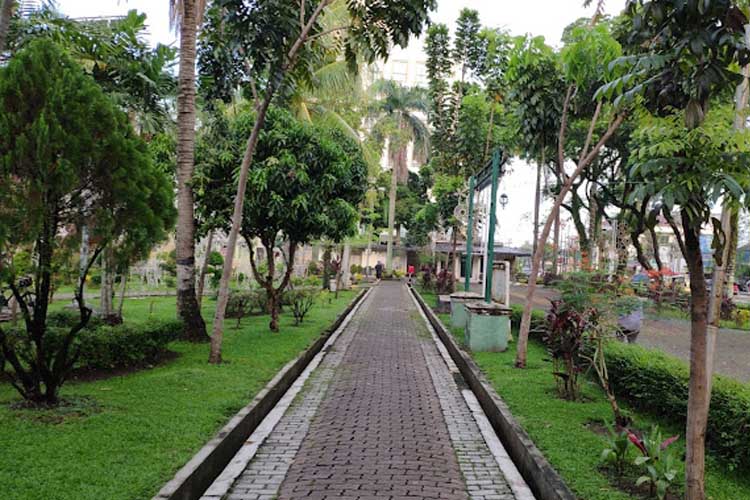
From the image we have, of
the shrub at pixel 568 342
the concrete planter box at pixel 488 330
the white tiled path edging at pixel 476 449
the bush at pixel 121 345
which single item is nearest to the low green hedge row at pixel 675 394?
the shrub at pixel 568 342

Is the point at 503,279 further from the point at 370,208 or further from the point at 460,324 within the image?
the point at 370,208

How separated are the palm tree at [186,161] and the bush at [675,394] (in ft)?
22.6

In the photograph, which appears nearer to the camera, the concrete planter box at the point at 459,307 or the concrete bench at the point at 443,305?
the concrete planter box at the point at 459,307

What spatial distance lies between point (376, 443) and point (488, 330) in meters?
5.85

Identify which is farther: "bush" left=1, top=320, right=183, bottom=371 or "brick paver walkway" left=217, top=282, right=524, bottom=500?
"bush" left=1, top=320, right=183, bottom=371

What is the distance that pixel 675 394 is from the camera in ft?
19.4

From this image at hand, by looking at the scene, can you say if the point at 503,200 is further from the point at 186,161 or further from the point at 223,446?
the point at 223,446

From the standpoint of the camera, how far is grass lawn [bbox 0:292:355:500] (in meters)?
3.97

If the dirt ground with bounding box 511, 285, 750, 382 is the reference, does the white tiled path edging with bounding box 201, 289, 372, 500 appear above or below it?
below

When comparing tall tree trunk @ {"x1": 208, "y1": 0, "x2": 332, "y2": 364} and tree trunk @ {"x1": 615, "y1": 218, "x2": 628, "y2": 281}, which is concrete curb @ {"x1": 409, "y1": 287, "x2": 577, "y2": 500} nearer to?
tree trunk @ {"x1": 615, "y1": 218, "x2": 628, "y2": 281}

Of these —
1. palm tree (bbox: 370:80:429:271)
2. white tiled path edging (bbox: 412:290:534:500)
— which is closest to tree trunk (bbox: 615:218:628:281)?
white tiled path edging (bbox: 412:290:534:500)

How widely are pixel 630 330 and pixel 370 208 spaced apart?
2320cm

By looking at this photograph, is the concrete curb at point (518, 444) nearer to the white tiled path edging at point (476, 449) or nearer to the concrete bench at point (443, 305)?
the white tiled path edging at point (476, 449)

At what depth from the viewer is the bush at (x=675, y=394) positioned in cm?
463
